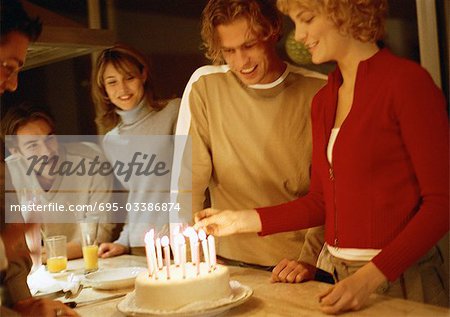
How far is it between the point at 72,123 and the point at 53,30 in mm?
250

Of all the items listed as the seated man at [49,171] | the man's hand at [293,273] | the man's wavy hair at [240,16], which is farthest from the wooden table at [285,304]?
the man's wavy hair at [240,16]

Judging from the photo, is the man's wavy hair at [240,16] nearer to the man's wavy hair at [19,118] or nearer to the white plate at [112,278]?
the man's wavy hair at [19,118]

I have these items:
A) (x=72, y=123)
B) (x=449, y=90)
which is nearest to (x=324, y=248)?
(x=449, y=90)

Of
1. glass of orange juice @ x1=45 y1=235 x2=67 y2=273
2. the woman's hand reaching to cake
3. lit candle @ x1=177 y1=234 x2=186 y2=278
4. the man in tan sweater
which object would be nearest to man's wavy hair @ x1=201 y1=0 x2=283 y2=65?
the man in tan sweater

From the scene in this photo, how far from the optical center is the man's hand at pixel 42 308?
1.11 meters

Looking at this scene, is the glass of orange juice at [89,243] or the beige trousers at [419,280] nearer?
the beige trousers at [419,280]

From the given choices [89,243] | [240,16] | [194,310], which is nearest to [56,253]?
[89,243]

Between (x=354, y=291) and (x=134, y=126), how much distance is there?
75 cm

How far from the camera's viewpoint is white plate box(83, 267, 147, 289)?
1.26m

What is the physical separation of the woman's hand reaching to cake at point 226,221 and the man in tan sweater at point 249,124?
0.09 meters

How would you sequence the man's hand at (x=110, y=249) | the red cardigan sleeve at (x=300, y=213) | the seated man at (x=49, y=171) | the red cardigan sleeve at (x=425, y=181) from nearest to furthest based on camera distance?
the red cardigan sleeve at (x=425, y=181) < the red cardigan sleeve at (x=300, y=213) < the seated man at (x=49, y=171) < the man's hand at (x=110, y=249)

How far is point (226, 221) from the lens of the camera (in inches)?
51.6

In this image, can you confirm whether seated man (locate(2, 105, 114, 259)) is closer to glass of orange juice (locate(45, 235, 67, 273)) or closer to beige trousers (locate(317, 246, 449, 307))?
glass of orange juice (locate(45, 235, 67, 273))

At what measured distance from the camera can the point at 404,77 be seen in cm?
102
